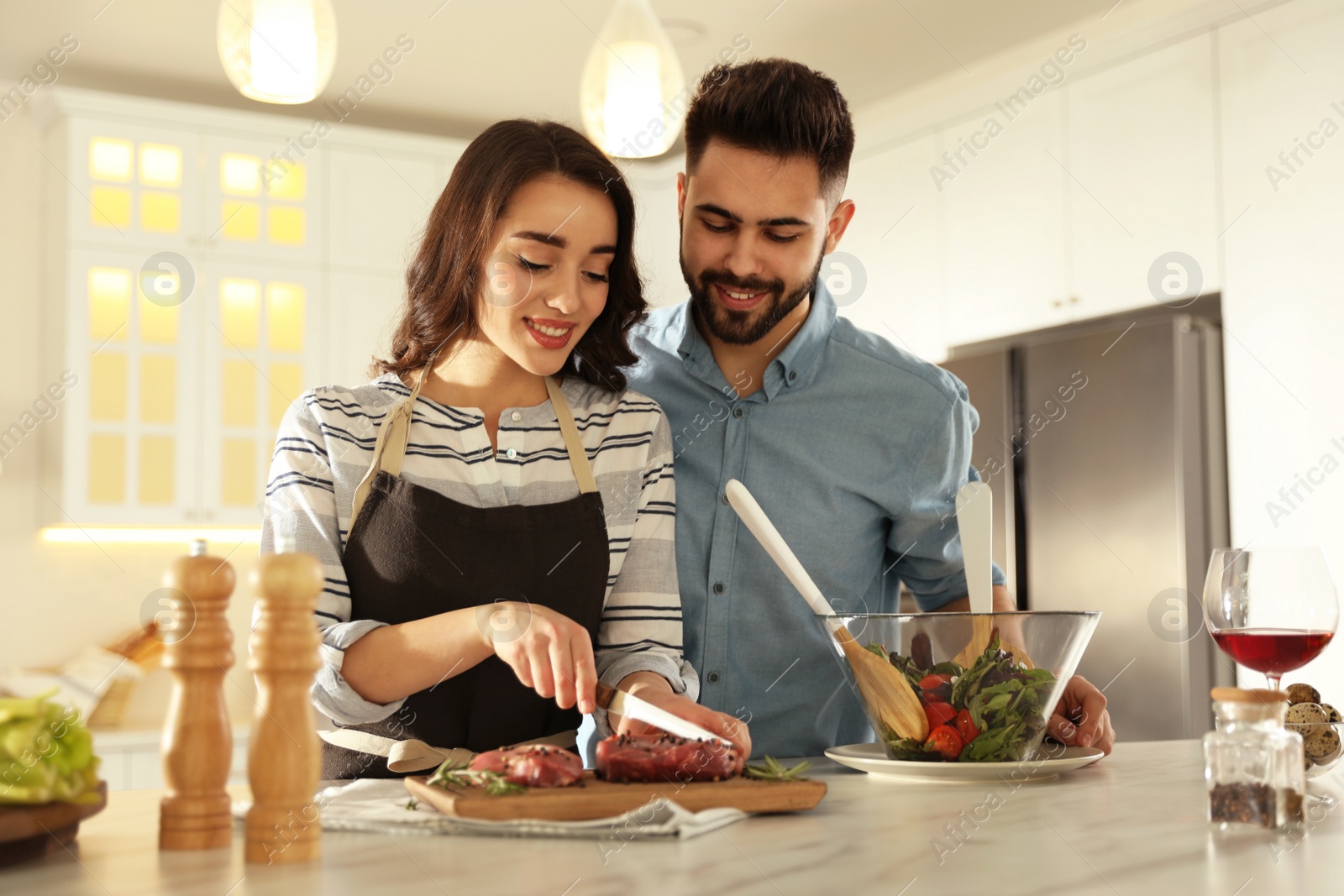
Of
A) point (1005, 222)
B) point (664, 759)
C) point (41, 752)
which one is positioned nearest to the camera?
point (41, 752)

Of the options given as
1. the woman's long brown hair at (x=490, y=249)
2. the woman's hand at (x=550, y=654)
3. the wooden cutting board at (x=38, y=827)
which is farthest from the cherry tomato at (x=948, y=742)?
the wooden cutting board at (x=38, y=827)

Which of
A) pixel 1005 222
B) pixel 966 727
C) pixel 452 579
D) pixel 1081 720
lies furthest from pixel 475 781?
pixel 1005 222

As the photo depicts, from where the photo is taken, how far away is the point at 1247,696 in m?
0.88

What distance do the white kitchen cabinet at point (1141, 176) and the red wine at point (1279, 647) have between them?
2.06m

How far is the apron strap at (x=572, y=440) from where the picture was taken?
4.57ft

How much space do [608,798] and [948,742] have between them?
15.0 inches

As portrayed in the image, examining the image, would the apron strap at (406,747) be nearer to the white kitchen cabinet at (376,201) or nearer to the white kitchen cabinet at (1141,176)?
the white kitchen cabinet at (1141,176)

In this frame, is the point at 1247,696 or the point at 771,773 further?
the point at 771,773

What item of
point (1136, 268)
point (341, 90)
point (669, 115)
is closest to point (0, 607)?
point (341, 90)

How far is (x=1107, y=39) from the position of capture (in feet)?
10.3

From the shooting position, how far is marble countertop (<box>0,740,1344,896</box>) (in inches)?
28.5

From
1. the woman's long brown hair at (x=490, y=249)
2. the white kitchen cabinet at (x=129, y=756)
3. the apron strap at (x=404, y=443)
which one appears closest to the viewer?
the apron strap at (x=404, y=443)

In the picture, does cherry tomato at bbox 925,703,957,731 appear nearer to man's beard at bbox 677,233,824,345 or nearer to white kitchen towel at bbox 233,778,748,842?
white kitchen towel at bbox 233,778,748,842

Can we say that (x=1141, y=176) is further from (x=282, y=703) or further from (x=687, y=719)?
(x=282, y=703)
